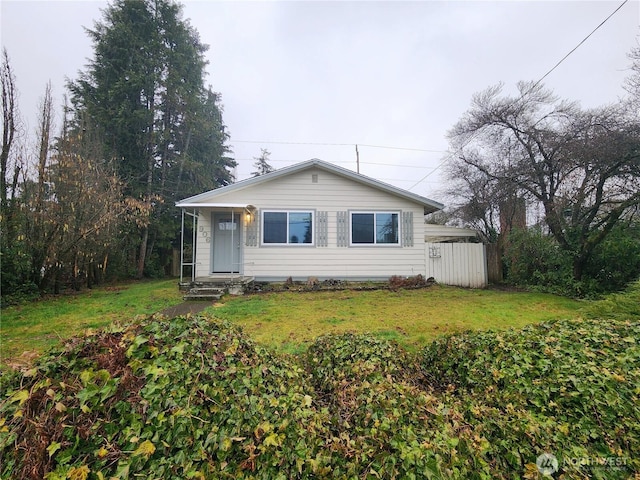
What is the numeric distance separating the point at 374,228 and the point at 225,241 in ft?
17.8

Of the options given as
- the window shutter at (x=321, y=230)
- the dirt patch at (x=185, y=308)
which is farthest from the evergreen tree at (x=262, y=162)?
the dirt patch at (x=185, y=308)

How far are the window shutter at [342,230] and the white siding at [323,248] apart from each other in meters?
0.15

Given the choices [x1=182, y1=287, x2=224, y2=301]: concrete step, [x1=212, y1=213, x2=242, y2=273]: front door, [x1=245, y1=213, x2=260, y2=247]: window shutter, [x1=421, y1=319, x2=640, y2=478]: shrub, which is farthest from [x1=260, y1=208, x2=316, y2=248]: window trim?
[x1=421, y1=319, x2=640, y2=478]: shrub

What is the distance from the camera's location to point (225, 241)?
995cm

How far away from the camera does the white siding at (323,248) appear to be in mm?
9703

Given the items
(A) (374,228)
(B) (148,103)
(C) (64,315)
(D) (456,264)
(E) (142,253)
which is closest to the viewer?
(C) (64,315)

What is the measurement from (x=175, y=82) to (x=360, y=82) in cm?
1006

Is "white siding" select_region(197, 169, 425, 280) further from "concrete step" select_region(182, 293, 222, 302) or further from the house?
"concrete step" select_region(182, 293, 222, 302)

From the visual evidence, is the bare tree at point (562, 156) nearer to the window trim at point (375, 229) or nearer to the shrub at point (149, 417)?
the window trim at point (375, 229)

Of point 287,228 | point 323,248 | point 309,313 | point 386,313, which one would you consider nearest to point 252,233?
point 287,228

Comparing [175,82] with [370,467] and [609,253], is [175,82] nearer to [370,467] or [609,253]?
[370,467]

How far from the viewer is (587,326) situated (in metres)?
2.80

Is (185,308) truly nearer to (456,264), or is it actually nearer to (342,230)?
(342,230)

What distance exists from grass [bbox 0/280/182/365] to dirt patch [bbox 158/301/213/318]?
10.2 inches
